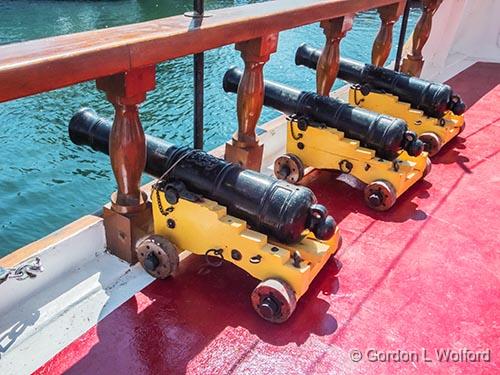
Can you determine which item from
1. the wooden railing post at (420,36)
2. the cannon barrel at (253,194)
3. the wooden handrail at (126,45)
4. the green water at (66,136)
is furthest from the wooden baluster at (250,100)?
the green water at (66,136)

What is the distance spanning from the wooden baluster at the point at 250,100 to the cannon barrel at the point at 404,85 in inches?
43.0

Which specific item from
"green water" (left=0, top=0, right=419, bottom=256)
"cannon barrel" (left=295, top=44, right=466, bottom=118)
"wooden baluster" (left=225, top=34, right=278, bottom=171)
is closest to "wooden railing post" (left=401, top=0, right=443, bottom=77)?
"cannon barrel" (left=295, top=44, right=466, bottom=118)

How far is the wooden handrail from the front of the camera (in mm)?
1354

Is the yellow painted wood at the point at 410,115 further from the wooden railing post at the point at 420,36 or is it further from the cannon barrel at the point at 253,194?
the cannon barrel at the point at 253,194

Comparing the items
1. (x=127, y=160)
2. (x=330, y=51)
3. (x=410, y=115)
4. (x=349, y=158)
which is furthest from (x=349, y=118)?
(x=127, y=160)

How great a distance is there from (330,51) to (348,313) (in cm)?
157

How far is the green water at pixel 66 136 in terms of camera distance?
16.7 ft

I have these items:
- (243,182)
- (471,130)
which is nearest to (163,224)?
(243,182)

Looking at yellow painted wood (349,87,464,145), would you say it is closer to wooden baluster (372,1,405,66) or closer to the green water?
wooden baluster (372,1,405,66)

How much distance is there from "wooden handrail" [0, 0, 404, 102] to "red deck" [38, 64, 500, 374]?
2.79 feet

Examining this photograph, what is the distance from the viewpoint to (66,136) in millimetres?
6629

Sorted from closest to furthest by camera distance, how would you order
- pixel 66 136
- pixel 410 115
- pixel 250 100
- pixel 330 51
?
pixel 250 100 < pixel 330 51 < pixel 410 115 < pixel 66 136

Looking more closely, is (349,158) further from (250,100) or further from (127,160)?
(127,160)

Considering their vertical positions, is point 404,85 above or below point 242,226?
below
